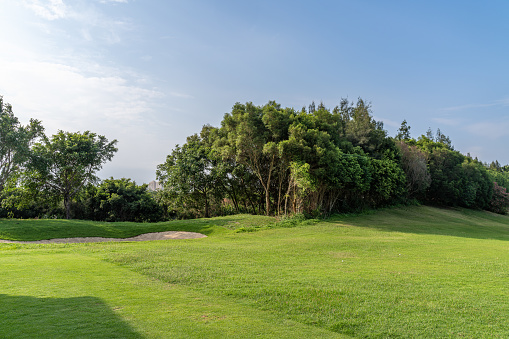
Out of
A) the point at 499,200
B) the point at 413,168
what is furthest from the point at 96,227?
the point at 499,200

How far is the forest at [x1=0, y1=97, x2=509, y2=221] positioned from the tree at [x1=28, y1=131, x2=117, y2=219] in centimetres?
10

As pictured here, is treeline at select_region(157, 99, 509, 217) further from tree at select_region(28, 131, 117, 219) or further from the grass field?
the grass field

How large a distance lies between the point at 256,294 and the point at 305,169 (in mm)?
17602

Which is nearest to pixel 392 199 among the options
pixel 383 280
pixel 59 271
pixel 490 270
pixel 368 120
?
pixel 368 120

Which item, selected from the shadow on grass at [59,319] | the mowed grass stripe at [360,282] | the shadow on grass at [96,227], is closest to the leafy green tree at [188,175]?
the shadow on grass at [96,227]

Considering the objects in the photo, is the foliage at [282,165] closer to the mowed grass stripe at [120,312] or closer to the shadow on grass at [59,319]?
the mowed grass stripe at [120,312]

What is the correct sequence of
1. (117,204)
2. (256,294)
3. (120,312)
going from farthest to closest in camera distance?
1. (117,204)
2. (256,294)
3. (120,312)

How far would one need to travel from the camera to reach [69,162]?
3203 cm

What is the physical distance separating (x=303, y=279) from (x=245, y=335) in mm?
4013

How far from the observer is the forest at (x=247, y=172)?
27.1m

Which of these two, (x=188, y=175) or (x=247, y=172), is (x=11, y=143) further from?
(x=247, y=172)

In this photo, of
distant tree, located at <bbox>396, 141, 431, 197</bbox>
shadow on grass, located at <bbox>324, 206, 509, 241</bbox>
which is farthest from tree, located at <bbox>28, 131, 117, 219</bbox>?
distant tree, located at <bbox>396, 141, 431, 197</bbox>

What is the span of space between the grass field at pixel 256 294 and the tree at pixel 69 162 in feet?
63.4

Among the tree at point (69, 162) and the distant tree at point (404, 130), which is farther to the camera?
the distant tree at point (404, 130)
